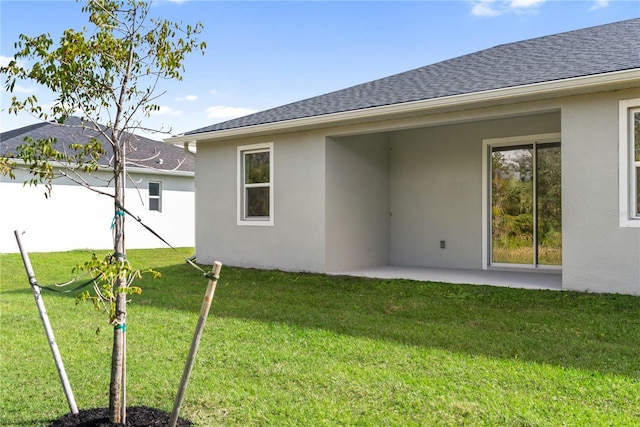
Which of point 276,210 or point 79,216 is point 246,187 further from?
point 79,216

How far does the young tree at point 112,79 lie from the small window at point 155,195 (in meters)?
15.8

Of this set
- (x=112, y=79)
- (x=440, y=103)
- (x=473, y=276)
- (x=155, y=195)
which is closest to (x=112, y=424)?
(x=112, y=79)

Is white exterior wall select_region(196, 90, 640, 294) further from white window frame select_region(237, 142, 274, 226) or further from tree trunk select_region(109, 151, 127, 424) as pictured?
tree trunk select_region(109, 151, 127, 424)

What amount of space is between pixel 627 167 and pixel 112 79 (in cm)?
618

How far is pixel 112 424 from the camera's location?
10.8 feet

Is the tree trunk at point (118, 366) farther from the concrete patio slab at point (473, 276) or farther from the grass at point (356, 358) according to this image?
the concrete patio slab at point (473, 276)

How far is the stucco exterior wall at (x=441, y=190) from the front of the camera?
33.6 ft

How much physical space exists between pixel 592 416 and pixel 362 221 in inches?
291

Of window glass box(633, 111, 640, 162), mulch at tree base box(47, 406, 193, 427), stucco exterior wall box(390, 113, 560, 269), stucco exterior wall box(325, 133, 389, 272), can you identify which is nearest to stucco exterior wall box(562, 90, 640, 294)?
window glass box(633, 111, 640, 162)

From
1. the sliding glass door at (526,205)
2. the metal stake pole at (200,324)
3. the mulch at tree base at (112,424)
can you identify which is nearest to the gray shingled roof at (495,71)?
the sliding glass door at (526,205)

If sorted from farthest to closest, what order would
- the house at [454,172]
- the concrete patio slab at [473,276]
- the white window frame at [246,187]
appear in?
the white window frame at [246,187] < the concrete patio slab at [473,276] < the house at [454,172]

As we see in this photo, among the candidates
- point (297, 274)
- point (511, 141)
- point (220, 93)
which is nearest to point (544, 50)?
point (511, 141)

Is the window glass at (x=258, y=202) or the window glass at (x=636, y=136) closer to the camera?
the window glass at (x=636, y=136)

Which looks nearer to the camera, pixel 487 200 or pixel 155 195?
pixel 487 200
